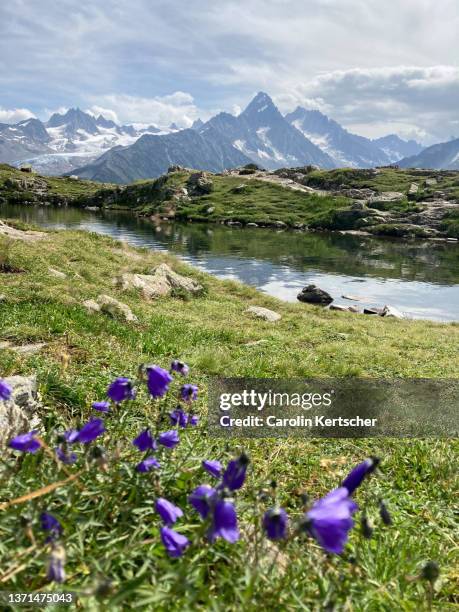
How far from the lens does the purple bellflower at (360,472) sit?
2.59 meters

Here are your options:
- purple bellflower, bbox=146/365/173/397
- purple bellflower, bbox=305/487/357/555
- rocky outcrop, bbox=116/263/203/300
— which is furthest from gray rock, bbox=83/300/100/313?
purple bellflower, bbox=305/487/357/555

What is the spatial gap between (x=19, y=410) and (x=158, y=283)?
19.3 meters

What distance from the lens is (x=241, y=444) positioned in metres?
6.91

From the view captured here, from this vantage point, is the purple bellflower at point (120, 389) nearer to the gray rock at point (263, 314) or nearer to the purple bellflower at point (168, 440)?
the purple bellflower at point (168, 440)

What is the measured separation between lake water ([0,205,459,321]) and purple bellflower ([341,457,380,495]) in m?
37.1

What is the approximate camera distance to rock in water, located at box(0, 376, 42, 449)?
4992 millimetres

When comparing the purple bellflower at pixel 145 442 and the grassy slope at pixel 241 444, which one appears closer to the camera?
the grassy slope at pixel 241 444

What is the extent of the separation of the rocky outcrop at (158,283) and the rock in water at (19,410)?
52.1ft

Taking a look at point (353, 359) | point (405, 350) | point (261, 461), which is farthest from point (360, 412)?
point (405, 350)

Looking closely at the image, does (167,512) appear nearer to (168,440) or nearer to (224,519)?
(224,519)

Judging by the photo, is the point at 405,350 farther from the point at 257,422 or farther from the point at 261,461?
the point at 261,461

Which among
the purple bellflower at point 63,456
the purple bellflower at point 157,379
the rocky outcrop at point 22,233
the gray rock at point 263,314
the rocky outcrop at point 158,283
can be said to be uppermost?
the rocky outcrop at point 22,233

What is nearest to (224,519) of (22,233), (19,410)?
(19,410)

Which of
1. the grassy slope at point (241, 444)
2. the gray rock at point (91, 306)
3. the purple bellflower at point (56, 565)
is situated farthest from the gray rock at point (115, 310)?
the purple bellflower at point (56, 565)
